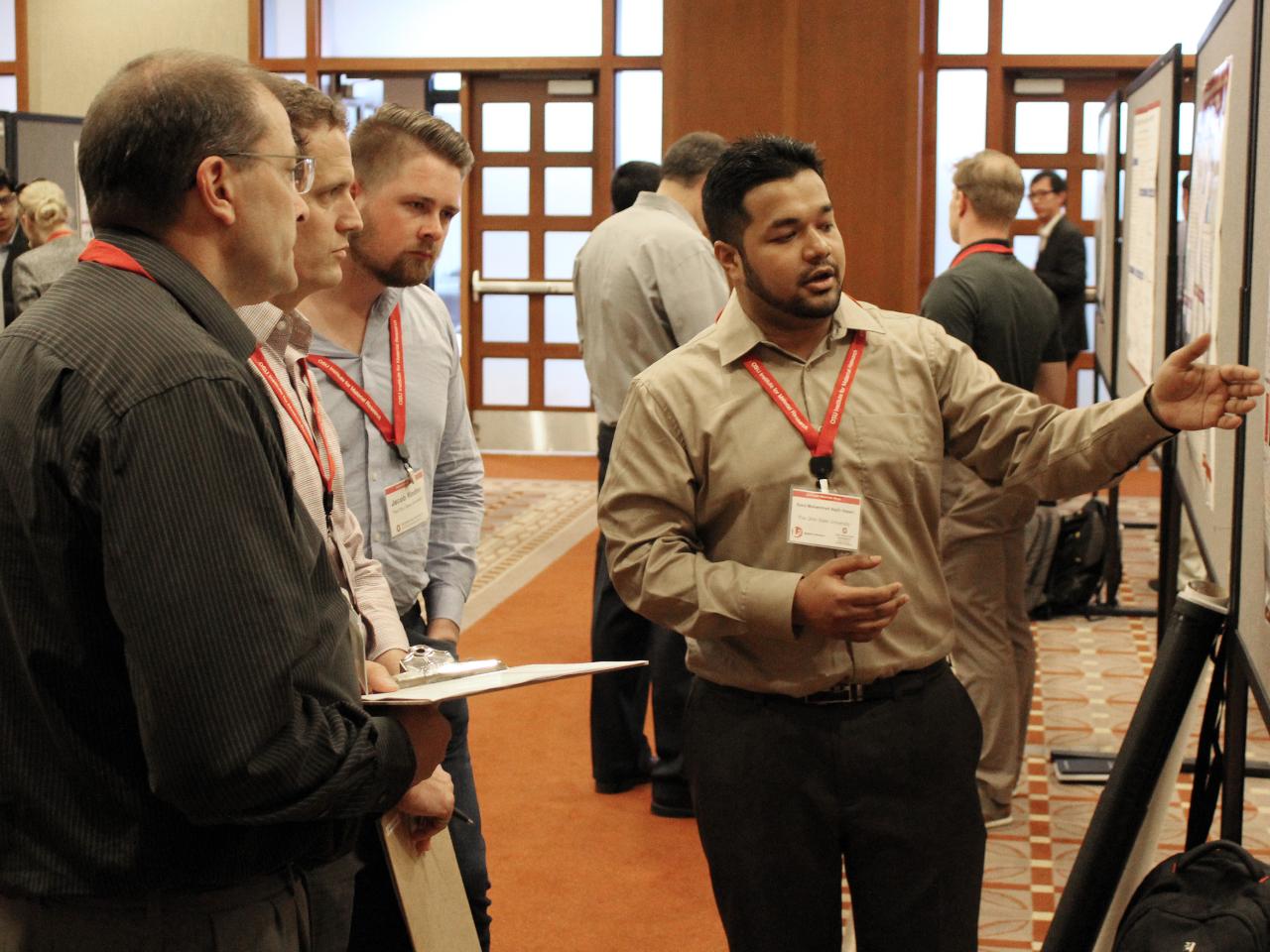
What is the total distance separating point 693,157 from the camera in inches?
169

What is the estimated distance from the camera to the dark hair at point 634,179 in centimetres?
464

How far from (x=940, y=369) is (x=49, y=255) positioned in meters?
5.84

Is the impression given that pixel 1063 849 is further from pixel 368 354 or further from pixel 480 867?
pixel 368 354

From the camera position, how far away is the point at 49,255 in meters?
7.10

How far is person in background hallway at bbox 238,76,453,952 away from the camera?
1.97 metres

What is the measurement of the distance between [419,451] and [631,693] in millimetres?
1954

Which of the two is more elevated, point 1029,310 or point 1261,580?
point 1029,310

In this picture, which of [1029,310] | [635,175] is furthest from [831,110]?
[1029,310]

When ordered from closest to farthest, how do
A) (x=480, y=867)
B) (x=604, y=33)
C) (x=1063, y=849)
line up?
(x=480, y=867), (x=1063, y=849), (x=604, y=33)

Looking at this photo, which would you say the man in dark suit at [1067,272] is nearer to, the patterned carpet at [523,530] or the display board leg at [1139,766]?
the patterned carpet at [523,530]

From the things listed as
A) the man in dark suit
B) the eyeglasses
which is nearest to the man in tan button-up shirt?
the eyeglasses

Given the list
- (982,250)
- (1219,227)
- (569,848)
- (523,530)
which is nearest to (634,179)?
(982,250)

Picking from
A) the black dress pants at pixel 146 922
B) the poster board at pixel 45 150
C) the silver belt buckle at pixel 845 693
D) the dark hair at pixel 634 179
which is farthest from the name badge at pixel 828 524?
the poster board at pixel 45 150

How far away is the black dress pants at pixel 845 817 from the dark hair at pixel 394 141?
1020 mm
